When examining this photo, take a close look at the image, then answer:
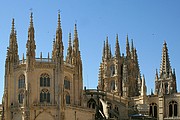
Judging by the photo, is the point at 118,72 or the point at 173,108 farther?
the point at 118,72

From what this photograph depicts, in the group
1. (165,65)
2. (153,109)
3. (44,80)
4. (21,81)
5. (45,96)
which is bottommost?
(153,109)

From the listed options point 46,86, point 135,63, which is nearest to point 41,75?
point 46,86

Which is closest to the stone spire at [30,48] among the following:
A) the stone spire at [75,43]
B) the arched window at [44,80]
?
the arched window at [44,80]

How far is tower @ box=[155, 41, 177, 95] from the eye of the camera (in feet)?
353

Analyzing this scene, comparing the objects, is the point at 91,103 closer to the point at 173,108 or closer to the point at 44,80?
the point at 173,108

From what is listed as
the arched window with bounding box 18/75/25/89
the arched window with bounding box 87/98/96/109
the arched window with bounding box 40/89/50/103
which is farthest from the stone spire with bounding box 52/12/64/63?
the arched window with bounding box 87/98/96/109

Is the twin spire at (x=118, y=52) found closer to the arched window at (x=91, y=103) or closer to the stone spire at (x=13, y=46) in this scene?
the arched window at (x=91, y=103)

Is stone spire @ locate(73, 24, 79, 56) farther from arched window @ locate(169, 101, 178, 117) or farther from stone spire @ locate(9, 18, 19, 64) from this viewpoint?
arched window @ locate(169, 101, 178, 117)

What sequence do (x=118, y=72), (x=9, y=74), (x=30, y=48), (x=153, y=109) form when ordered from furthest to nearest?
(x=118, y=72) < (x=153, y=109) < (x=9, y=74) < (x=30, y=48)

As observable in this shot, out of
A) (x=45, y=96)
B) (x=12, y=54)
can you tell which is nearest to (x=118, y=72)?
(x=45, y=96)

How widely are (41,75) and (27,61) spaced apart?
141 inches

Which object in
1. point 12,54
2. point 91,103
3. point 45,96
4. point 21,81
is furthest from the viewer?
point 91,103

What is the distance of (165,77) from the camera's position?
110m

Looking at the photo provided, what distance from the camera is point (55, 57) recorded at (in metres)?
75.6
